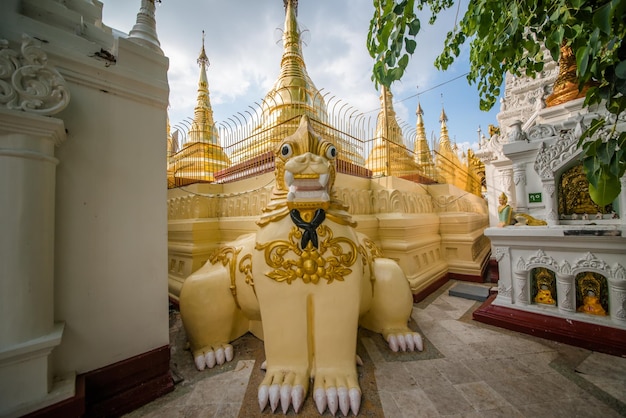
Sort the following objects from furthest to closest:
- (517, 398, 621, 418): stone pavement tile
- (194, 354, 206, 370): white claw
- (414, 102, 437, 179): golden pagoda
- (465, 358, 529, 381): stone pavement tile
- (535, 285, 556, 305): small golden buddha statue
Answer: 1. (414, 102, 437, 179): golden pagoda
2. (535, 285, 556, 305): small golden buddha statue
3. (194, 354, 206, 370): white claw
4. (465, 358, 529, 381): stone pavement tile
5. (517, 398, 621, 418): stone pavement tile

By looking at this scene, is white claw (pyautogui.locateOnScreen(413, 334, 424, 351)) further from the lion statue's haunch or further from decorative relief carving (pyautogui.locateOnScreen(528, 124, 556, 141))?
decorative relief carving (pyautogui.locateOnScreen(528, 124, 556, 141))

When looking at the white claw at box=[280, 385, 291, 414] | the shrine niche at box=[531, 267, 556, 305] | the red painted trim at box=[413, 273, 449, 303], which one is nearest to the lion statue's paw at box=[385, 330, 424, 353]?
the white claw at box=[280, 385, 291, 414]

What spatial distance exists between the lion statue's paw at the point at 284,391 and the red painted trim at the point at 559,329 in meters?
2.63

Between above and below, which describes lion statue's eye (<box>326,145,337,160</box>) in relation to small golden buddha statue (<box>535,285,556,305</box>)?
above

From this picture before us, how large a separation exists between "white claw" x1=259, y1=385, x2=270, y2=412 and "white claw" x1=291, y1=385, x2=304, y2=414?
19 centimetres

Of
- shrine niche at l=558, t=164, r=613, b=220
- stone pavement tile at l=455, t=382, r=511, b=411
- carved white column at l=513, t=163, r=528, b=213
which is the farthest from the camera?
carved white column at l=513, t=163, r=528, b=213

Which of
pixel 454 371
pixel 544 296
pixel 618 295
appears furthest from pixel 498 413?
pixel 618 295

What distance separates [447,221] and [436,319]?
9.44 feet

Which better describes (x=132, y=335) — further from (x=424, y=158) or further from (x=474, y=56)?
(x=424, y=158)

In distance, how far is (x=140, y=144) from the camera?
2004 millimetres

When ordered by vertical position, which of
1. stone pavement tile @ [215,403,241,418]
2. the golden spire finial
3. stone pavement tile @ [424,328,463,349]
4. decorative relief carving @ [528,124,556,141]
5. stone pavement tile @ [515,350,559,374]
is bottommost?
stone pavement tile @ [424,328,463,349]

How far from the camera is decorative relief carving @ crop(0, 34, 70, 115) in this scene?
1397mm

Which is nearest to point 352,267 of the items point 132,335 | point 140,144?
point 132,335

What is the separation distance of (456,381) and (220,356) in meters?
2.15
